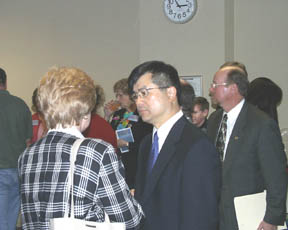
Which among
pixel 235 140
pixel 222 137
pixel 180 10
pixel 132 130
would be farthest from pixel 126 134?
pixel 180 10

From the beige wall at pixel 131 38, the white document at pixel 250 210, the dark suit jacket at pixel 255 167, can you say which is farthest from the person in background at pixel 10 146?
the beige wall at pixel 131 38

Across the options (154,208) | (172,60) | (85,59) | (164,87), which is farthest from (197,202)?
(85,59)

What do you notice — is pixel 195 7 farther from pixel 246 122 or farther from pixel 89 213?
pixel 89 213

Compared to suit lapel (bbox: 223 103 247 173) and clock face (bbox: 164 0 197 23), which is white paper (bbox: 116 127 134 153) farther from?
clock face (bbox: 164 0 197 23)

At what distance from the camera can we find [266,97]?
262 cm

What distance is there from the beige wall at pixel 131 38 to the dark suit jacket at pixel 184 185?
130 inches

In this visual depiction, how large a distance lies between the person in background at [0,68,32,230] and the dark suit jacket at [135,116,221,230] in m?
1.94

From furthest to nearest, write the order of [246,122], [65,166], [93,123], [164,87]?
[93,123] < [246,122] < [164,87] < [65,166]

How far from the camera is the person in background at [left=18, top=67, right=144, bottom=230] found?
133 centimetres

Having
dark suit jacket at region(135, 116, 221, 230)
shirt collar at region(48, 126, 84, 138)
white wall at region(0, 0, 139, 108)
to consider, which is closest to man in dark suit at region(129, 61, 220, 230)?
dark suit jacket at region(135, 116, 221, 230)

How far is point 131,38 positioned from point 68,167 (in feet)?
14.6

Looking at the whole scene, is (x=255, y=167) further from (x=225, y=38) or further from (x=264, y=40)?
(x=264, y=40)

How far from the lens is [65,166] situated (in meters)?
1.35

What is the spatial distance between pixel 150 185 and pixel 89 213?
1.15 feet
